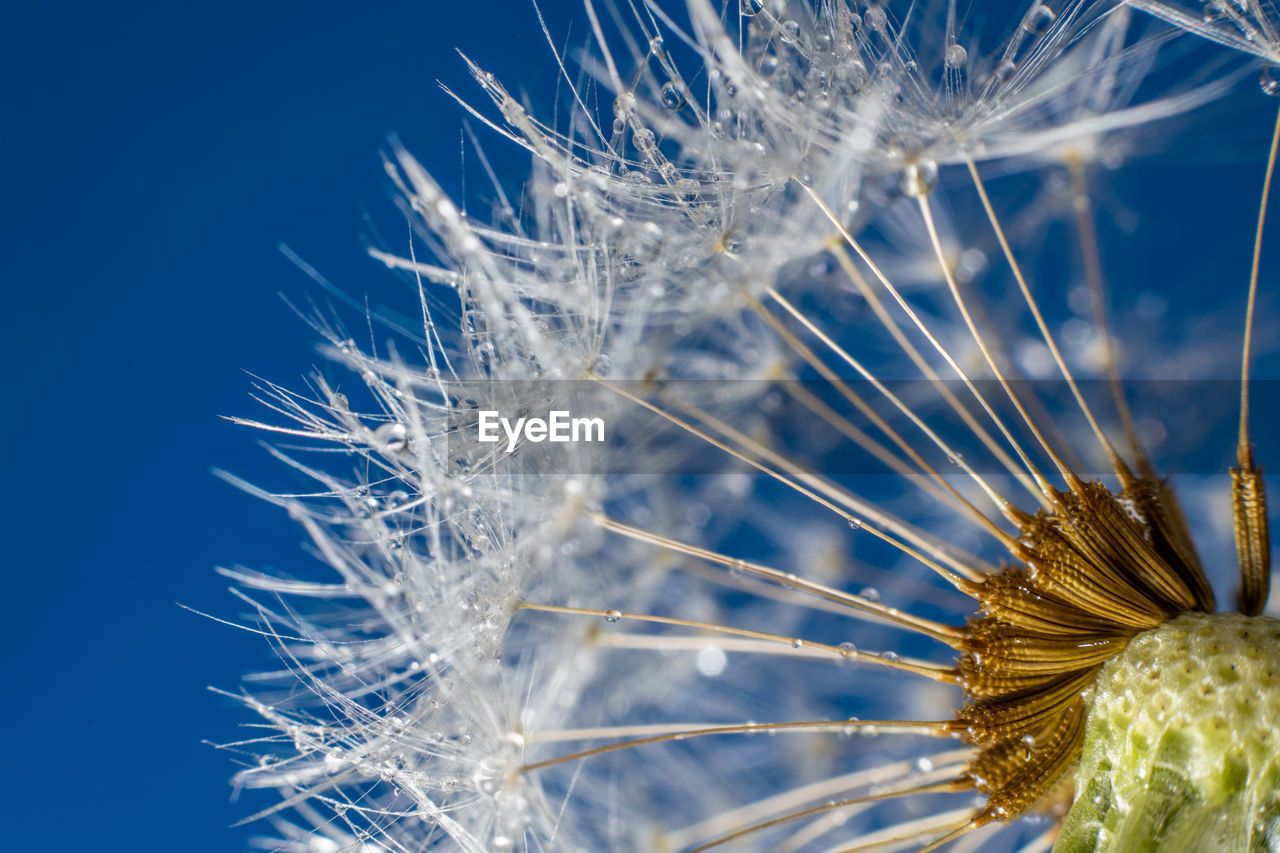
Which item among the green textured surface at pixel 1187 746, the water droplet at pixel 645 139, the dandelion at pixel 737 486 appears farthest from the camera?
the water droplet at pixel 645 139

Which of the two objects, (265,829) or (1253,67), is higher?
(1253,67)

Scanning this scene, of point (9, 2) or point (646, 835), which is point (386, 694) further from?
point (9, 2)

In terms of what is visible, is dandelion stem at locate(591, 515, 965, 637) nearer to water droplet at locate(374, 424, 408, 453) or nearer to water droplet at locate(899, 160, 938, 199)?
water droplet at locate(374, 424, 408, 453)

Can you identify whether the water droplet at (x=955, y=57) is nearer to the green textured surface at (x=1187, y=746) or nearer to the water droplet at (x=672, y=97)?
the water droplet at (x=672, y=97)

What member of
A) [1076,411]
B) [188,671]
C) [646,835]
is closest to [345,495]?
[646,835]

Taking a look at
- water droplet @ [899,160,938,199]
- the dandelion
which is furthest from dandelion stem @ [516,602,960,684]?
water droplet @ [899,160,938,199]

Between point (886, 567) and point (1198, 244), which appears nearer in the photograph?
point (1198, 244)

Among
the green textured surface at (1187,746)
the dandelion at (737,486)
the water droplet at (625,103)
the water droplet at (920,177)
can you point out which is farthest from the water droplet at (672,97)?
the green textured surface at (1187,746)
